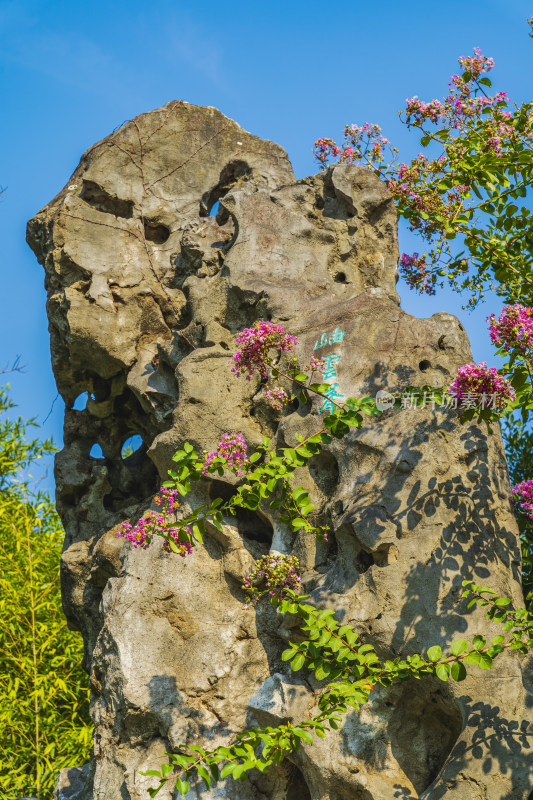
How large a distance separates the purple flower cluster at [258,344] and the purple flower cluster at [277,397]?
0.20 meters

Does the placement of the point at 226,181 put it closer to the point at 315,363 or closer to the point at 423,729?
the point at 315,363

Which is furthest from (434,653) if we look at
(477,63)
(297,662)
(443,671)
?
(477,63)

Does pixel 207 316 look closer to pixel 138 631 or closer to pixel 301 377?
pixel 301 377

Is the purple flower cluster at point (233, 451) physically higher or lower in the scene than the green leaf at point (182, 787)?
higher

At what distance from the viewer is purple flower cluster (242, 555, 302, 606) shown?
475cm

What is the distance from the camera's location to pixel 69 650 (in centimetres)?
846

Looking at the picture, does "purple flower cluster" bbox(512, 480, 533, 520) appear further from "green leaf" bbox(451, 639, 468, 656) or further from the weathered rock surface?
"green leaf" bbox(451, 639, 468, 656)

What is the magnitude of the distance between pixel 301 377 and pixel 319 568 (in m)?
1.07

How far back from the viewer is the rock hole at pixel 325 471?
5.07m

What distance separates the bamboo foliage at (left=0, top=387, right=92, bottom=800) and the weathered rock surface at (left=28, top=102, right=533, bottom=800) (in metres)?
1.42

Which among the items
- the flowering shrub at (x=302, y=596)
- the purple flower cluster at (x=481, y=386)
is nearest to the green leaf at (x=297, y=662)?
the flowering shrub at (x=302, y=596)

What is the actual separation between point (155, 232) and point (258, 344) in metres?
2.75

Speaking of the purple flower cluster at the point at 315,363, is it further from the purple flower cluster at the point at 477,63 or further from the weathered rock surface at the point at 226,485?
the purple flower cluster at the point at 477,63

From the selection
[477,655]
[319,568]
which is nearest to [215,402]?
[319,568]
